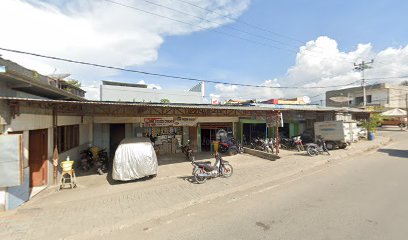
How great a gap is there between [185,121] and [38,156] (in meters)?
9.16

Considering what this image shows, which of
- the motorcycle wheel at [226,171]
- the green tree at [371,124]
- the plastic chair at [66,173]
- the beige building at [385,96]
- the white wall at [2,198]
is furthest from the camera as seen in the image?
the beige building at [385,96]

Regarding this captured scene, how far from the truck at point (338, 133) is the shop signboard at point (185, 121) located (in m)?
9.71

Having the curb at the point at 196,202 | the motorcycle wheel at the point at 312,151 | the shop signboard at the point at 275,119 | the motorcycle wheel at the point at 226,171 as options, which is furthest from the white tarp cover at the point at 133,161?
the motorcycle wheel at the point at 312,151

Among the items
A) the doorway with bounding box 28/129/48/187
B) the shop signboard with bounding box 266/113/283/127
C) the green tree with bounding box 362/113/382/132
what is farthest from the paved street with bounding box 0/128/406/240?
the green tree with bounding box 362/113/382/132

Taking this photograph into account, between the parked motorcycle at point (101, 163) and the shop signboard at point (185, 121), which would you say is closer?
the parked motorcycle at point (101, 163)

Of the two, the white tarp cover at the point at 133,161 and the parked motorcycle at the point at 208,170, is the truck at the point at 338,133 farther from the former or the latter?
the white tarp cover at the point at 133,161

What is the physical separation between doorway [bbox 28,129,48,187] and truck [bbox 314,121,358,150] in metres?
17.3

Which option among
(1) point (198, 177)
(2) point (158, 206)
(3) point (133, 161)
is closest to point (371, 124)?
(1) point (198, 177)

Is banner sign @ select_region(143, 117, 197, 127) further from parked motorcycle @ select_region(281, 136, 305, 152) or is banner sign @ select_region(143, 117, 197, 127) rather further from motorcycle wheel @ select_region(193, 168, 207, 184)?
parked motorcycle @ select_region(281, 136, 305, 152)

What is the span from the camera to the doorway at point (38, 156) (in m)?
8.67

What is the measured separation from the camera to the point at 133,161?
9.51 meters

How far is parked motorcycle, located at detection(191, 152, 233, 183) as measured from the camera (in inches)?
358

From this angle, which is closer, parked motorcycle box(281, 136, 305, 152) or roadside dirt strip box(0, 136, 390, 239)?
roadside dirt strip box(0, 136, 390, 239)

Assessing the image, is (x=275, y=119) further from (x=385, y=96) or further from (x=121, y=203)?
(x=385, y=96)
